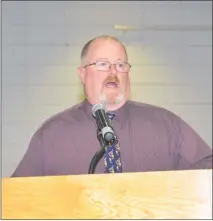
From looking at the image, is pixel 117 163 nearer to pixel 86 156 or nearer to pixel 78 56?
pixel 86 156

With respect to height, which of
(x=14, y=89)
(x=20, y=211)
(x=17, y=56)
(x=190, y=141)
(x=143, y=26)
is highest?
(x=143, y=26)

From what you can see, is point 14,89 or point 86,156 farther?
point 14,89

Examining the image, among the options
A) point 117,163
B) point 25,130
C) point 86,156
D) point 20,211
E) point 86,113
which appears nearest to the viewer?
point 20,211

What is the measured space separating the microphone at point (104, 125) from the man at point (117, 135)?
8.3 inches

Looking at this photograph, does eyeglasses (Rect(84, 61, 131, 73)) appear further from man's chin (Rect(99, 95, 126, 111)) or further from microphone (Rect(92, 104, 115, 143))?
microphone (Rect(92, 104, 115, 143))

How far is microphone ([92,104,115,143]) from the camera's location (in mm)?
1048

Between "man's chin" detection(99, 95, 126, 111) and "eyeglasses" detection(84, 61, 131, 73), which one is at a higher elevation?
"eyeglasses" detection(84, 61, 131, 73)

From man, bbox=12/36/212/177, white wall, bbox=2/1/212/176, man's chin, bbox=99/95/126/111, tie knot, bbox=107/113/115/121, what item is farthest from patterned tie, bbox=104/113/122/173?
white wall, bbox=2/1/212/176

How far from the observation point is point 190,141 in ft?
4.98

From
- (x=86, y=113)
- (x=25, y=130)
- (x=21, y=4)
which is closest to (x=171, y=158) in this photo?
(x=86, y=113)

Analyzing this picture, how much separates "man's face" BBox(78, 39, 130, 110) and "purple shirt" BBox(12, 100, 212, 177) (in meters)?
0.05

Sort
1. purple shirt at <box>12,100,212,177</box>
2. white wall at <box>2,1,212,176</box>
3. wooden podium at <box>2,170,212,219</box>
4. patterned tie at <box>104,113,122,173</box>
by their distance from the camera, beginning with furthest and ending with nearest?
white wall at <box>2,1,212,176</box> < purple shirt at <box>12,100,212,177</box> < patterned tie at <box>104,113,122,173</box> < wooden podium at <box>2,170,212,219</box>

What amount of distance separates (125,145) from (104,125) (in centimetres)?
42

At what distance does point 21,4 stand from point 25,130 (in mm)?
815
